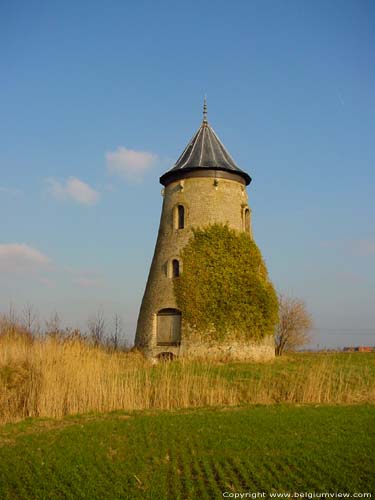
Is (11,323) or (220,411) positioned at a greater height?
(11,323)

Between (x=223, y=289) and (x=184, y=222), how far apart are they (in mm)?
3515

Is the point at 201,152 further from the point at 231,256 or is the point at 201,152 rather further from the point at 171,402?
the point at 171,402

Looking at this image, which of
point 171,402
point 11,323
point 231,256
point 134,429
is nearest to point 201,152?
point 231,256

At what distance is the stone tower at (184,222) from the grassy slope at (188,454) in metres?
10.1

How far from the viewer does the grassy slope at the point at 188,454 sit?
20.9ft

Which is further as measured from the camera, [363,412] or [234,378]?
[234,378]

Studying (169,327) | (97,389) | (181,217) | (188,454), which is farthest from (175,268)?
(188,454)

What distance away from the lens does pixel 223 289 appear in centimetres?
2059

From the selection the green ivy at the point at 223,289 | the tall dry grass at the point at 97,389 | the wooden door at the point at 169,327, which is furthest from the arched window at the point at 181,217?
the tall dry grass at the point at 97,389

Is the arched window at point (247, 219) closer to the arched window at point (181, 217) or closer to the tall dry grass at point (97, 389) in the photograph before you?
the arched window at point (181, 217)

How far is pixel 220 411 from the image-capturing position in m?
10.8

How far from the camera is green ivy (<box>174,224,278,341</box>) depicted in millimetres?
20344

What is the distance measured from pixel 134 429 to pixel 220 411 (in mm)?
2302

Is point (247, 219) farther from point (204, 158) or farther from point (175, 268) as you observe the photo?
→ point (175, 268)
